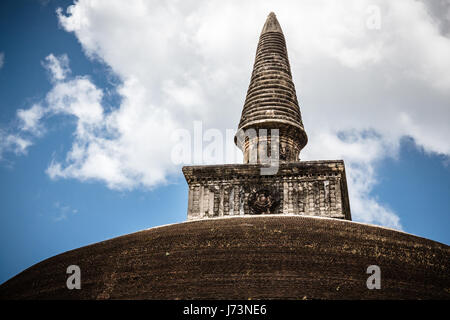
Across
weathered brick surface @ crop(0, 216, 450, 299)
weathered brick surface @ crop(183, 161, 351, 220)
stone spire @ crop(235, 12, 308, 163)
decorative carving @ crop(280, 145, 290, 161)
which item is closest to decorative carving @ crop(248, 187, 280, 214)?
weathered brick surface @ crop(183, 161, 351, 220)

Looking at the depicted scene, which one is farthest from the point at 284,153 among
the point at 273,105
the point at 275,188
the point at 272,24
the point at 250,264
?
the point at 250,264

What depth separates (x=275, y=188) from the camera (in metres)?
16.2

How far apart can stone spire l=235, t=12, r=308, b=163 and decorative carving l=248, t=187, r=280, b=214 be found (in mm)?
1326

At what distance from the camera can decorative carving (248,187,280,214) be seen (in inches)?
627

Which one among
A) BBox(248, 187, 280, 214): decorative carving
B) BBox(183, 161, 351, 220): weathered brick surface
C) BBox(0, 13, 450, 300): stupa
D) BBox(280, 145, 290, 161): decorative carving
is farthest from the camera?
BBox(280, 145, 290, 161): decorative carving

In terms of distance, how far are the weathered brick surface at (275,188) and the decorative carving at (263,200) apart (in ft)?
0.25

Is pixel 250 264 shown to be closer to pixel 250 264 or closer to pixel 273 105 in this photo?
pixel 250 264

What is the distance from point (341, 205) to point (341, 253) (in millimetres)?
6972

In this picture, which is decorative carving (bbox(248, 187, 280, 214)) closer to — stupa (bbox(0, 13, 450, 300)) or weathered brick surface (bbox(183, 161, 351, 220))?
weathered brick surface (bbox(183, 161, 351, 220))

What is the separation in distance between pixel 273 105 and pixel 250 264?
10.5 meters

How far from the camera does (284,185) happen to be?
16.1m
